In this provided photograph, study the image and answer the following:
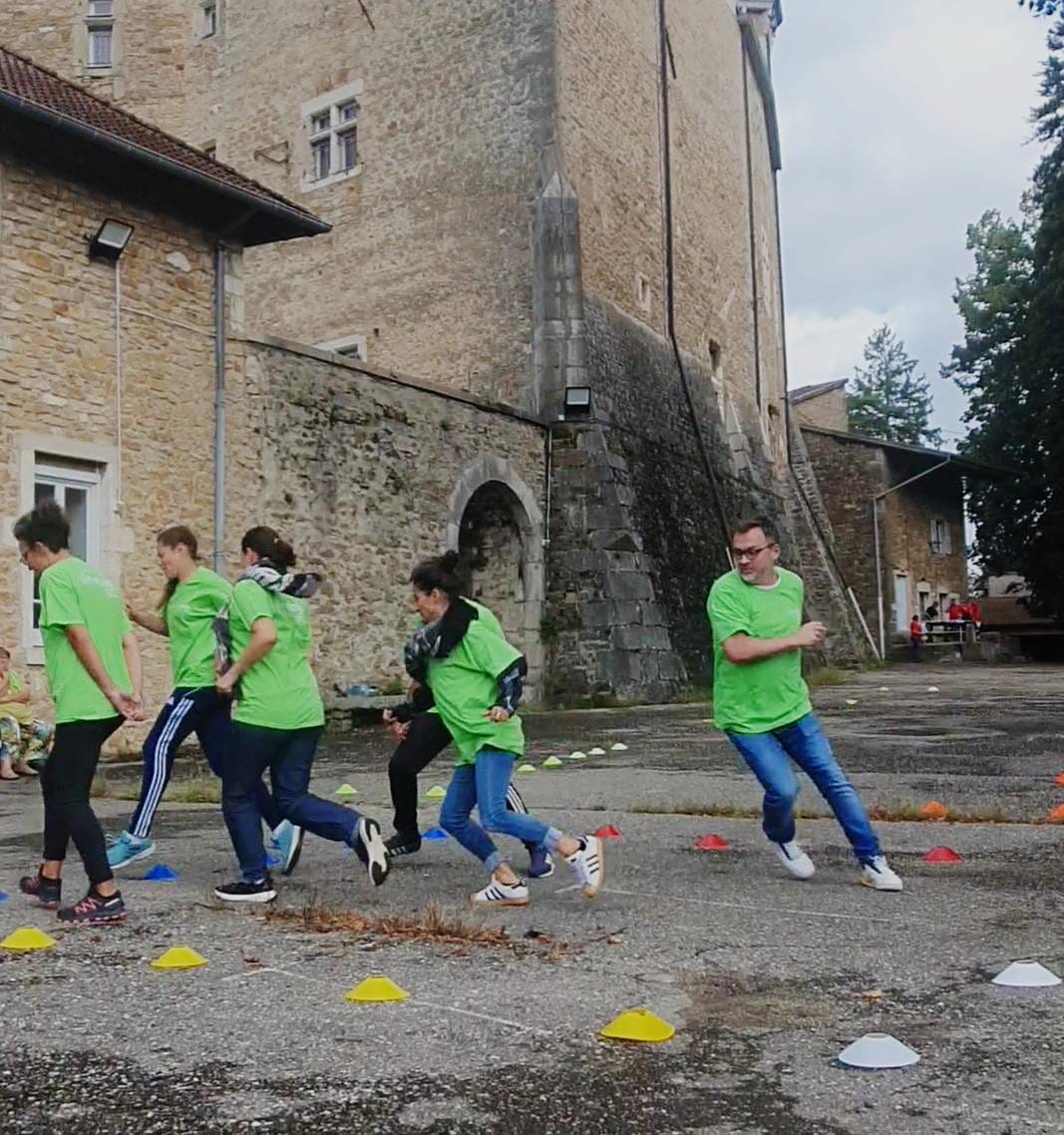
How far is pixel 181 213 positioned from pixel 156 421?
226 centimetres

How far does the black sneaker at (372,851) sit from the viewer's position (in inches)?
207

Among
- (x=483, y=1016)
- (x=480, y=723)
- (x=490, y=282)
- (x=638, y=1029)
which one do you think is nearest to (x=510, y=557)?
(x=490, y=282)

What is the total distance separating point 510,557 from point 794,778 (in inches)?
540

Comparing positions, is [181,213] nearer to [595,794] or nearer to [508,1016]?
[595,794]

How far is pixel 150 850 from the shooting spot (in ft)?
20.0

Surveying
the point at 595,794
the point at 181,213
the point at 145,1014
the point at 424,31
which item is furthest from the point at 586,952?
the point at 424,31

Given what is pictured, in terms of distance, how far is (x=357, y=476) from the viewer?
15336 mm

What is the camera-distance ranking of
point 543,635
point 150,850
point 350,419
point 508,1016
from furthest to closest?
point 543,635 < point 350,419 < point 150,850 < point 508,1016

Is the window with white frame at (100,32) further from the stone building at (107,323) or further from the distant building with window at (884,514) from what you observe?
the distant building with window at (884,514)

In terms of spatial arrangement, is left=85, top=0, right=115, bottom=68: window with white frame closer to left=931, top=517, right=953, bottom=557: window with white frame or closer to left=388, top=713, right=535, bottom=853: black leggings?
left=388, top=713, right=535, bottom=853: black leggings

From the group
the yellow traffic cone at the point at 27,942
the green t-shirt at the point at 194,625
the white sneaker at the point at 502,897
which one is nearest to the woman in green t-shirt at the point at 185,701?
the green t-shirt at the point at 194,625

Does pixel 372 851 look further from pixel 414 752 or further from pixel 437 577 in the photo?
pixel 437 577

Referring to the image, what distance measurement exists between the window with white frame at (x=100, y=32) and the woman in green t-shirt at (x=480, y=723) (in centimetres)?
2040

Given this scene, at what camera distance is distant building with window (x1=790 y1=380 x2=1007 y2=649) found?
112ft
